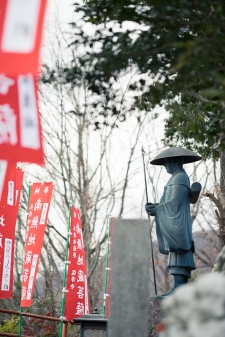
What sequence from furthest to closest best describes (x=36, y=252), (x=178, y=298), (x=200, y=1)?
(x=36, y=252) < (x=200, y=1) < (x=178, y=298)

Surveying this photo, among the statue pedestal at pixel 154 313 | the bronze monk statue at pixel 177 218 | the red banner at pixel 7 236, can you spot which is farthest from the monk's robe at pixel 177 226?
the red banner at pixel 7 236

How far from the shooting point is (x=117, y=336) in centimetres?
442

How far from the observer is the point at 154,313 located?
25.5ft

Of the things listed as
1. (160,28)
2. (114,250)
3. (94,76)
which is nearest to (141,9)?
(160,28)

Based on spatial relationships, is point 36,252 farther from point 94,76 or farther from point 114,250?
point 114,250

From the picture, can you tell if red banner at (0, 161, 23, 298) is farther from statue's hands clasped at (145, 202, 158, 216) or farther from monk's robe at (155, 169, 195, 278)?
monk's robe at (155, 169, 195, 278)

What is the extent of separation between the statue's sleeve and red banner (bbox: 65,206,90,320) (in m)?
3.79

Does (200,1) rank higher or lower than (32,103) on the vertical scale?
higher

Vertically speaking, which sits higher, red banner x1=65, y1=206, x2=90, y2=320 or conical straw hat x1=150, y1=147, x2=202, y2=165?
conical straw hat x1=150, y1=147, x2=202, y2=165

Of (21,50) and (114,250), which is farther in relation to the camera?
(21,50)

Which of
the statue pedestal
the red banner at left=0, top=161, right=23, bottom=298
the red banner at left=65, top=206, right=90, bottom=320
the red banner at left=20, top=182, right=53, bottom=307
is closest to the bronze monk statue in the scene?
the statue pedestal

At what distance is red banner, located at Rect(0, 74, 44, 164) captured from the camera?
5.38 meters

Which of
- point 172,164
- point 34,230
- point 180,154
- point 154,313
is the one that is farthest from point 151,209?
point 34,230

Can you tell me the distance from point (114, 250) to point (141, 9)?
2685mm
